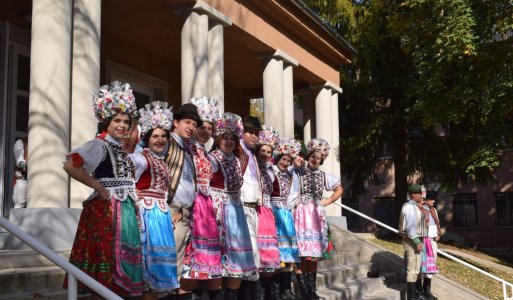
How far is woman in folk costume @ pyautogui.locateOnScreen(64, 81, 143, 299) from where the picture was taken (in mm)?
3812

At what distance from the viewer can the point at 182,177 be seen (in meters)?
4.62

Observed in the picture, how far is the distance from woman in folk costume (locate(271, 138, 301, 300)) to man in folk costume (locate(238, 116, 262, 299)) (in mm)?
625

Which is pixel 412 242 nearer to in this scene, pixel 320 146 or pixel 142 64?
pixel 320 146

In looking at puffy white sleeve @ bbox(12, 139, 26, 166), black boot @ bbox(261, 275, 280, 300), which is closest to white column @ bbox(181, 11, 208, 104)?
puffy white sleeve @ bbox(12, 139, 26, 166)

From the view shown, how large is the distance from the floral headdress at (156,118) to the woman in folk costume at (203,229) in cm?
47

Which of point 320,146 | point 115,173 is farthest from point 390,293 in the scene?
point 115,173

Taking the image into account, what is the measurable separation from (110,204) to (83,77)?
3.11 meters

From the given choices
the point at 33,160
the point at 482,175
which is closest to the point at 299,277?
the point at 33,160

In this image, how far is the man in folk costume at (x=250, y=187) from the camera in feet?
17.8

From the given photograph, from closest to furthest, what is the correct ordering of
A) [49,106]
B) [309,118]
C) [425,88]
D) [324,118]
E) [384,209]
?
[49,106]
[324,118]
[309,118]
[425,88]
[384,209]

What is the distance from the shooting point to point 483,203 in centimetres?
2802

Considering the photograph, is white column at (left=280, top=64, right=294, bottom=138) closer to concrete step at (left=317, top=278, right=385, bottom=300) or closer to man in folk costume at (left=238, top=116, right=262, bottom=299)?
concrete step at (left=317, top=278, right=385, bottom=300)

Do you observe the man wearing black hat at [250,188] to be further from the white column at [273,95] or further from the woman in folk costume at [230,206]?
the white column at [273,95]

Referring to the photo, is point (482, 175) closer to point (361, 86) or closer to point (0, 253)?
point (361, 86)
